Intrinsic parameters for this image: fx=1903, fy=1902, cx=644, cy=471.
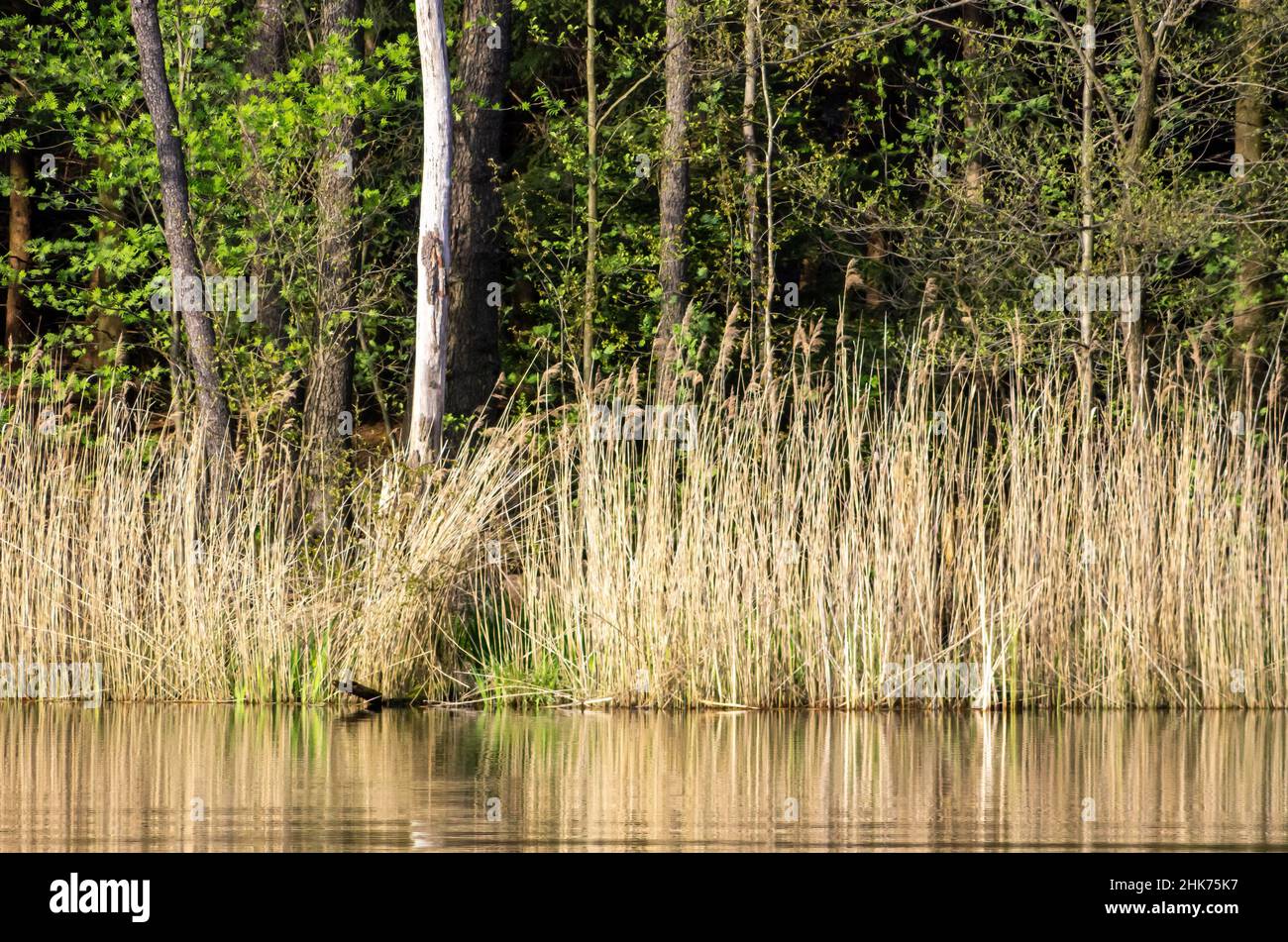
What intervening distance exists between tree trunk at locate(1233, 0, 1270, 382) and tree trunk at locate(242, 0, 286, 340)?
6.66 meters

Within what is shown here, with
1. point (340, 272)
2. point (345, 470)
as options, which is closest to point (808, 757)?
point (345, 470)

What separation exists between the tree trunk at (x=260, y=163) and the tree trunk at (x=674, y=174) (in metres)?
3.15

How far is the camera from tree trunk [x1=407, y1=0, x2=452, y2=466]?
11.8 meters

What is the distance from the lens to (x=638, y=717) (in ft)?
30.2

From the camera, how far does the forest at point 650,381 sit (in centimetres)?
949

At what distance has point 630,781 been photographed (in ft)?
23.2

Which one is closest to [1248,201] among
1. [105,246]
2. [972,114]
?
[972,114]

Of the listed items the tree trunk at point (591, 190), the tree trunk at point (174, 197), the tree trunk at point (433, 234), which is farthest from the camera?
the tree trunk at point (591, 190)

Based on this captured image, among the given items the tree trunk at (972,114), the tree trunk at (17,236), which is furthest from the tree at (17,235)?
the tree trunk at (972,114)

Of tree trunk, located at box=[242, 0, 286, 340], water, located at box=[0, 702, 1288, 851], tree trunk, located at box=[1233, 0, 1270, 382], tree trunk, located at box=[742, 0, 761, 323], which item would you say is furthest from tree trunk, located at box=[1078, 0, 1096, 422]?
tree trunk, located at box=[242, 0, 286, 340]

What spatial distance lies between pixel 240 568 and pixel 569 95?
38.2ft

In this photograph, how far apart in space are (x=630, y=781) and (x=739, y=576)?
2.54 m

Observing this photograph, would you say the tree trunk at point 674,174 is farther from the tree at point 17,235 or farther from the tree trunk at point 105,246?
the tree at point 17,235

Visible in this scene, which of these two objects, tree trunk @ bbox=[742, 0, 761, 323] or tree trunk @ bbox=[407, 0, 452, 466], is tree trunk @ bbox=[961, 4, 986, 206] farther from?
tree trunk @ bbox=[407, 0, 452, 466]
